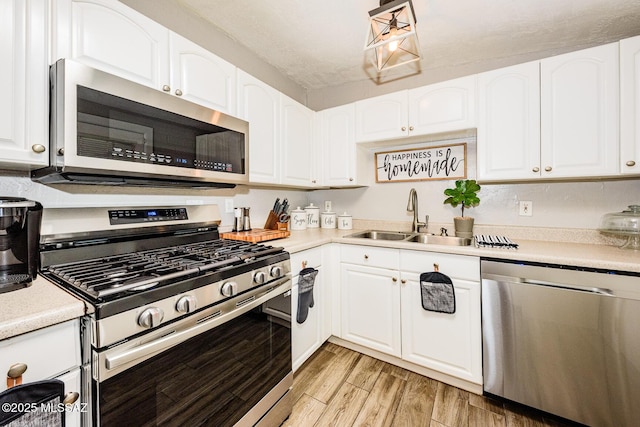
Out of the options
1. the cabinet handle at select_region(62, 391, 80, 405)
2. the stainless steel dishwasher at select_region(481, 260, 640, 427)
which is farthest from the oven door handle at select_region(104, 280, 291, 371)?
the stainless steel dishwasher at select_region(481, 260, 640, 427)

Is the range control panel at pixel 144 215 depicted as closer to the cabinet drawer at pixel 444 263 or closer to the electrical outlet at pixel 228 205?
the electrical outlet at pixel 228 205

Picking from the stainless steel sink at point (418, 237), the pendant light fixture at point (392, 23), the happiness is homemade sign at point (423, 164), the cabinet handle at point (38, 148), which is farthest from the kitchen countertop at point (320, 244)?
the pendant light fixture at point (392, 23)

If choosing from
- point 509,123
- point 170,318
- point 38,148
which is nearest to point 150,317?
point 170,318

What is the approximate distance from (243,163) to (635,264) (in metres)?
2.06

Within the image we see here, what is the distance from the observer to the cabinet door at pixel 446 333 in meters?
1.63

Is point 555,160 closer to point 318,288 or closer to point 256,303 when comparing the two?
point 318,288

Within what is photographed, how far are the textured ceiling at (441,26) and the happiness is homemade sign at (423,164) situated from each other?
2.39 feet

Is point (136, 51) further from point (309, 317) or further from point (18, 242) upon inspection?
point (309, 317)

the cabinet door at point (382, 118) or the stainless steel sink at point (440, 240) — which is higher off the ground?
the cabinet door at point (382, 118)

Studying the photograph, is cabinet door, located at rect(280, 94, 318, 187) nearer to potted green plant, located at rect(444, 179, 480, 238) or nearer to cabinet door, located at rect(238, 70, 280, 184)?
cabinet door, located at rect(238, 70, 280, 184)

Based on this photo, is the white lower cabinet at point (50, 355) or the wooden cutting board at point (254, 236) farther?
the wooden cutting board at point (254, 236)

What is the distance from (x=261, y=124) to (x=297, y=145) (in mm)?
442

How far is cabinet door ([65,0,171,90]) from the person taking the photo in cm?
109

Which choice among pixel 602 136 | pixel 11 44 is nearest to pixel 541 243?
pixel 602 136
